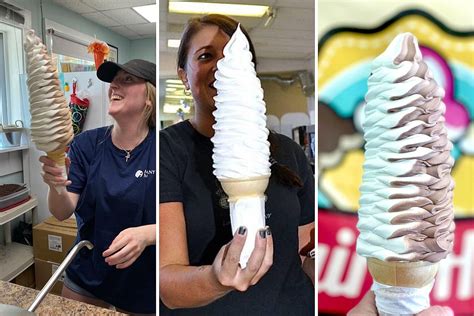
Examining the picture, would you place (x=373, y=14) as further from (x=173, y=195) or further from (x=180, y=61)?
(x=173, y=195)

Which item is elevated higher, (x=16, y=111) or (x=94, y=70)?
(x=94, y=70)

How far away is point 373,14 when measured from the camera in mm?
1165

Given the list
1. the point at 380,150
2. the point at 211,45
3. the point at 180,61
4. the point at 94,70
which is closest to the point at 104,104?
the point at 94,70

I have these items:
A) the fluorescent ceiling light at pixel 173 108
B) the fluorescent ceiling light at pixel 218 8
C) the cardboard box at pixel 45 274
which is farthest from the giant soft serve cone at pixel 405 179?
the cardboard box at pixel 45 274

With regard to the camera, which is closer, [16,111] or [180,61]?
[180,61]

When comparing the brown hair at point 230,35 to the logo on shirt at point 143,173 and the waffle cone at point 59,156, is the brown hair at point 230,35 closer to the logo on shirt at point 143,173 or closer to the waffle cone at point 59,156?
the logo on shirt at point 143,173

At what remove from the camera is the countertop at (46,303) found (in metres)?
1.28

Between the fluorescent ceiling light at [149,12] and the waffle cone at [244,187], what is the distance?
56cm

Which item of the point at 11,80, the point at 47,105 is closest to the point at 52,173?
the point at 47,105

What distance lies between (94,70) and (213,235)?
25.8 inches

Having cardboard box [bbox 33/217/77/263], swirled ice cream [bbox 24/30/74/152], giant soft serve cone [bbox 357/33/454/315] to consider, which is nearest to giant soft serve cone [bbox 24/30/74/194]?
swirled ice cream [bbox 24/30/74/152]

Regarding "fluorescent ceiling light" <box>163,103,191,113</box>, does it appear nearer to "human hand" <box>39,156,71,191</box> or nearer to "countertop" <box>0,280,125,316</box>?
"human hand" <box>39,156,71,191</box>

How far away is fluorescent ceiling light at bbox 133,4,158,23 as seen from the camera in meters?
1.19

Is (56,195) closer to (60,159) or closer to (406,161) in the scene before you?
(60,159)
